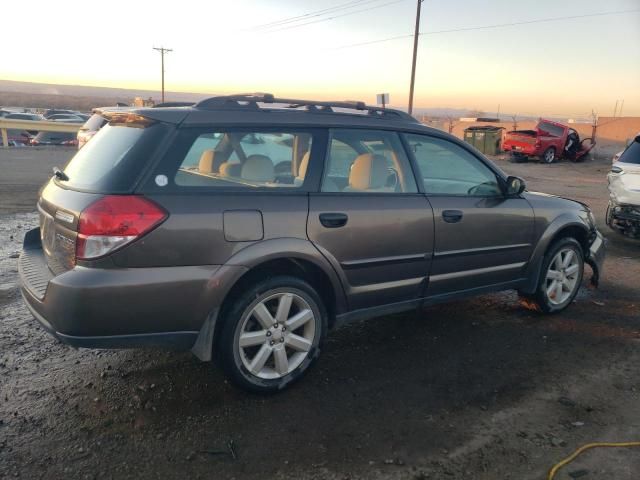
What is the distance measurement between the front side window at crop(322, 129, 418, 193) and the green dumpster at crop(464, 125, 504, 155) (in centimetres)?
2489

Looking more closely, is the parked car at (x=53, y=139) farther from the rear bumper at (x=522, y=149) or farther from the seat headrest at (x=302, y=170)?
the seat headrest at (x=302, y=170)

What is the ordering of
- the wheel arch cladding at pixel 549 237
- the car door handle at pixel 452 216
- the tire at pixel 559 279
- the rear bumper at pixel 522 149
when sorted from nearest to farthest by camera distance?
the car door handle at pixel 452 216 → the wheel arch cladding at pixel 549 237 → the tire at pixel 559 279 → the rear bumper at pixel 522 149

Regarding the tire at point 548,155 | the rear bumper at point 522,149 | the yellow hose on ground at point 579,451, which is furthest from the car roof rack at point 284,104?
the tire at point 548,155

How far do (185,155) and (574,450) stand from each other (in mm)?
2684

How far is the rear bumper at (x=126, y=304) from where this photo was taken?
2775 mm

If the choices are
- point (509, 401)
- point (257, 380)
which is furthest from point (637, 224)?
point (257, 380)

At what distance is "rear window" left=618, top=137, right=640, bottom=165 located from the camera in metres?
7.54

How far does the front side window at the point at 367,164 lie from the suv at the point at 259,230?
0.4 inches

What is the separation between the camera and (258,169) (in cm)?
345

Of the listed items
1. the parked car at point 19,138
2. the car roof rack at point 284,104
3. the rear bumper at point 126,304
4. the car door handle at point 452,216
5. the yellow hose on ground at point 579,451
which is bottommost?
the parked car at point 19,138

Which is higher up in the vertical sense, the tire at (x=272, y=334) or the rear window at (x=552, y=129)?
the rear window at (x=552, y=129)

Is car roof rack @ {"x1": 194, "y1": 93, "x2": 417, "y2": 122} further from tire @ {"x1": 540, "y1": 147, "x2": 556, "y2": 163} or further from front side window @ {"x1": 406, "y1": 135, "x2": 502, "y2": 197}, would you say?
tire @ {"x1": 540, "y1": 147, "x2": 556, "y2": 163}

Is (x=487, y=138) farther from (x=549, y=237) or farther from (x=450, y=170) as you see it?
(x=450, y=170)

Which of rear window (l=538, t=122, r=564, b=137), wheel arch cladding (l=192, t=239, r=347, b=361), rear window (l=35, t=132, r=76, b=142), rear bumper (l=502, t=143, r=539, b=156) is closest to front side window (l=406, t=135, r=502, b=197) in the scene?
wheel arch cladding (l=192, t=239, r=347, b=361)
